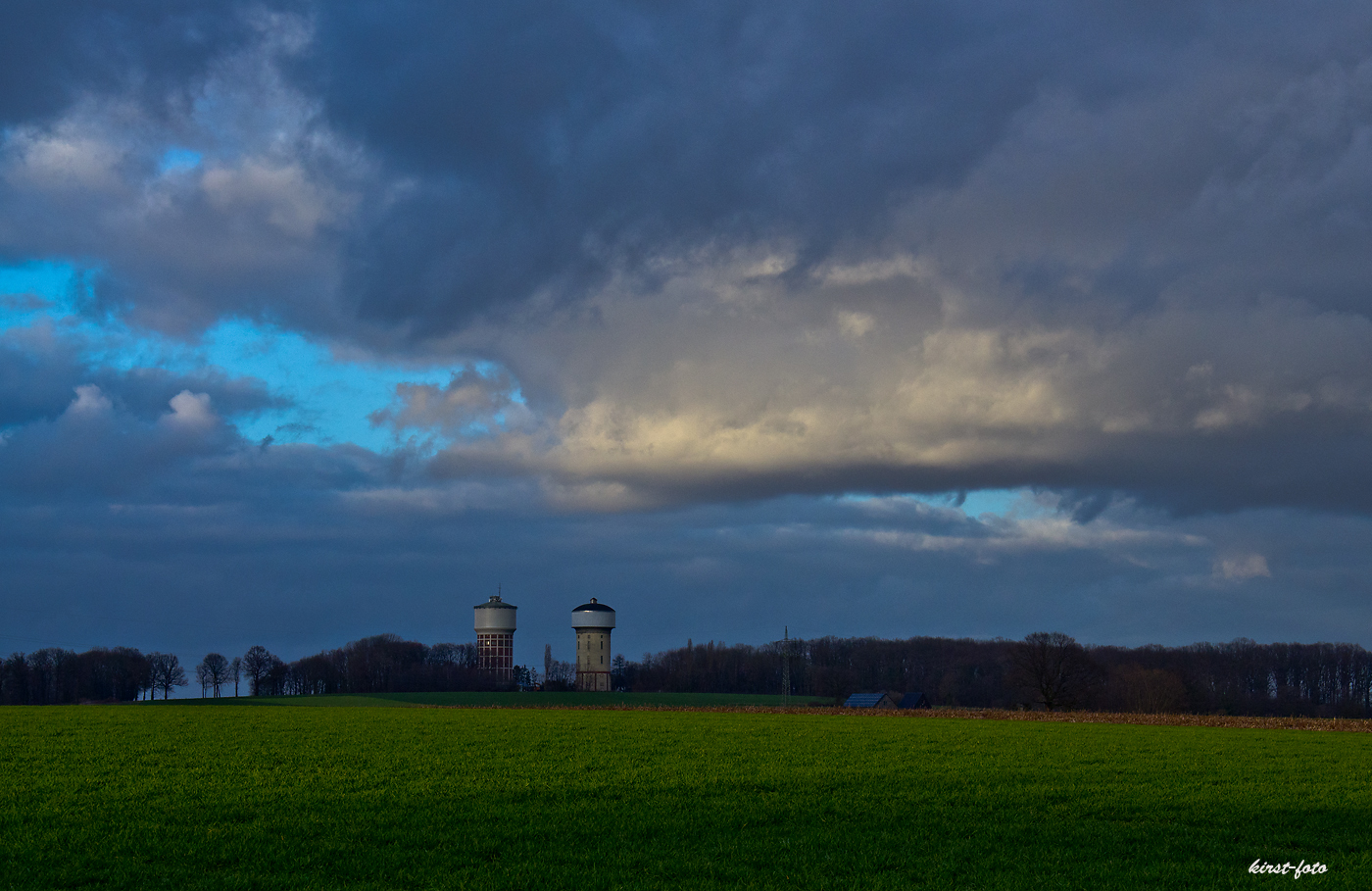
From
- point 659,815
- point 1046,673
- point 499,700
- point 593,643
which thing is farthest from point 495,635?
point 659,815

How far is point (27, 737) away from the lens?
36406 millimetres

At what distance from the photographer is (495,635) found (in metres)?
159

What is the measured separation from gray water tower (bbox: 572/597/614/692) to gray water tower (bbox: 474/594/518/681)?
10539mm

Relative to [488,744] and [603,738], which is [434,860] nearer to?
[488,744]

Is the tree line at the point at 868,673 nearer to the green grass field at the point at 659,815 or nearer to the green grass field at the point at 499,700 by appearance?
the green grass field at the point at 499,700

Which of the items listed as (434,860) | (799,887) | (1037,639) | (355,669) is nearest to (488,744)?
(434,860)

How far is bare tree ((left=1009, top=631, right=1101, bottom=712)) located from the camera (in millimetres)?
94375

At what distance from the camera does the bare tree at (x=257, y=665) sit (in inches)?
6378

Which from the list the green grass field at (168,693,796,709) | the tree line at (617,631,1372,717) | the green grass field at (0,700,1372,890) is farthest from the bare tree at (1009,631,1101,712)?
the green grass field at (0,700,1372,890)

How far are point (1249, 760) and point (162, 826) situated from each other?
3049 centimetres

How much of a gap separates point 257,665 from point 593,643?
176ft

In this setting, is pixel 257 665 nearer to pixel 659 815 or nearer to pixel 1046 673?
pixel 1046 673

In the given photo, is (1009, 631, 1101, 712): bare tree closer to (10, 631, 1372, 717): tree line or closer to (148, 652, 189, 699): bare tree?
(10, 631, 1372, 717): tree line

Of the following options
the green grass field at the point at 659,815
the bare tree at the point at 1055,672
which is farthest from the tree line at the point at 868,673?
the green grass field at the point at 659,815
